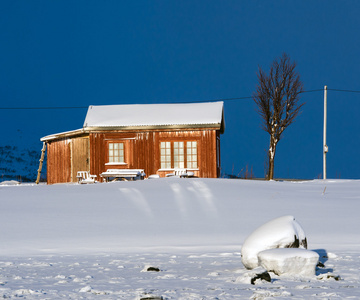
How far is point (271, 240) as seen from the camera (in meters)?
9.09

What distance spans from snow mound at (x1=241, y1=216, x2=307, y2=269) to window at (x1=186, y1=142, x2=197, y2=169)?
62.2ft

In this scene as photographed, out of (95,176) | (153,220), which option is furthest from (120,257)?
(95,176)

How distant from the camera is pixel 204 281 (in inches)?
308

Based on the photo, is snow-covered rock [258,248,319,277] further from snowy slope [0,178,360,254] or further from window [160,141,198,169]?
window [160,141,198,169]

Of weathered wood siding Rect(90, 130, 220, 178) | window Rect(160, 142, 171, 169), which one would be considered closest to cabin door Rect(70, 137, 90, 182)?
weathered wood siding Rect(90, 130, 220, 178)

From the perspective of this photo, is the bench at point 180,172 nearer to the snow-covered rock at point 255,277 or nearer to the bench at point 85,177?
the bench at point 85,177

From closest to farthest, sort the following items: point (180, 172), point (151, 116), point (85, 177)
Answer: point (180, 172) → point (151, 116) → point (85, 177)

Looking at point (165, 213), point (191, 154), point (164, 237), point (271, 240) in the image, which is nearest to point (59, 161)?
point (191, 154)

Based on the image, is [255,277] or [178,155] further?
[178,155]

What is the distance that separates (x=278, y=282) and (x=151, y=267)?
6.84ft

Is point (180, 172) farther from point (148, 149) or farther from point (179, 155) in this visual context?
point (148, 149)

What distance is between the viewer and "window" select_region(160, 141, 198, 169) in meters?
28.4

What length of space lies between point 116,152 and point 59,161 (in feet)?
17.6

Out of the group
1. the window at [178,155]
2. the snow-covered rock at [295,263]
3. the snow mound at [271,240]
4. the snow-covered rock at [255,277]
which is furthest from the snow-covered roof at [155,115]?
the snow-covered rock at [255,277]
